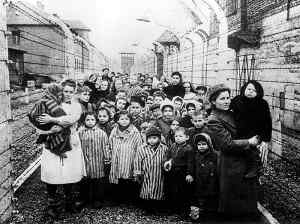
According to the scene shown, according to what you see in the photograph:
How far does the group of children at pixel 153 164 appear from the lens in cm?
408

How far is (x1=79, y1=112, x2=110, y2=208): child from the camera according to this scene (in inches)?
177

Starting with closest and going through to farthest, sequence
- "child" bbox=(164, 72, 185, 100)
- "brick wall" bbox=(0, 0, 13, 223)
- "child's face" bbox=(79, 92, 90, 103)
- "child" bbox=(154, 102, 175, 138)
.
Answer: "brick wall" bbox=(0, 0, 13, 223)
"child" bbox=(154, 102, 175, 138)
"child's face" bbox=(79, 92, 90, 103)
"child" bbox=(164, 72, 185, 100)

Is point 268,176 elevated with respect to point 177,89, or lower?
lower

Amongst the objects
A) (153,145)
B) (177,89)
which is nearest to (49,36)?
(177,89)

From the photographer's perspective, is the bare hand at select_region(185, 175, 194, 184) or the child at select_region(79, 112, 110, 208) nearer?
the bare hand at select_region(185, 175, 194, 184)

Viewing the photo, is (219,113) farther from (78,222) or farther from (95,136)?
(78,222)

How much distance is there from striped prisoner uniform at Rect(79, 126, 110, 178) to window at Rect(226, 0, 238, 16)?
6836mm

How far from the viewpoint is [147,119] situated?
17.7 ft

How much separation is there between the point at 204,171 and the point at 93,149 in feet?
4.64

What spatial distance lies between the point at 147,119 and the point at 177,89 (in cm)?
180

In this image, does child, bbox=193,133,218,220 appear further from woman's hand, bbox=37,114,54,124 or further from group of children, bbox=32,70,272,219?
woman's hand, bbox=37,114,54,124

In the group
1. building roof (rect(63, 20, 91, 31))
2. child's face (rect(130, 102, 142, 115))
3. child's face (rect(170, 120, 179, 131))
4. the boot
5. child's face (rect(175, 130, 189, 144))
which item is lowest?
the boot

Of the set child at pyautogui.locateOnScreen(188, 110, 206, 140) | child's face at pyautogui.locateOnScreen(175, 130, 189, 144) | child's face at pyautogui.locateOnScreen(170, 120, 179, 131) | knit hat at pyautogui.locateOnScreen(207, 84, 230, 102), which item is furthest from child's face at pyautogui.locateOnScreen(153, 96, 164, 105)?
knit hat at pyautogui.locateOnScreen(207, 84, 230, 102)

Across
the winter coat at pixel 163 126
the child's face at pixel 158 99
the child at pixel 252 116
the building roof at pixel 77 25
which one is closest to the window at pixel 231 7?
the child's face at pixel 158 99
